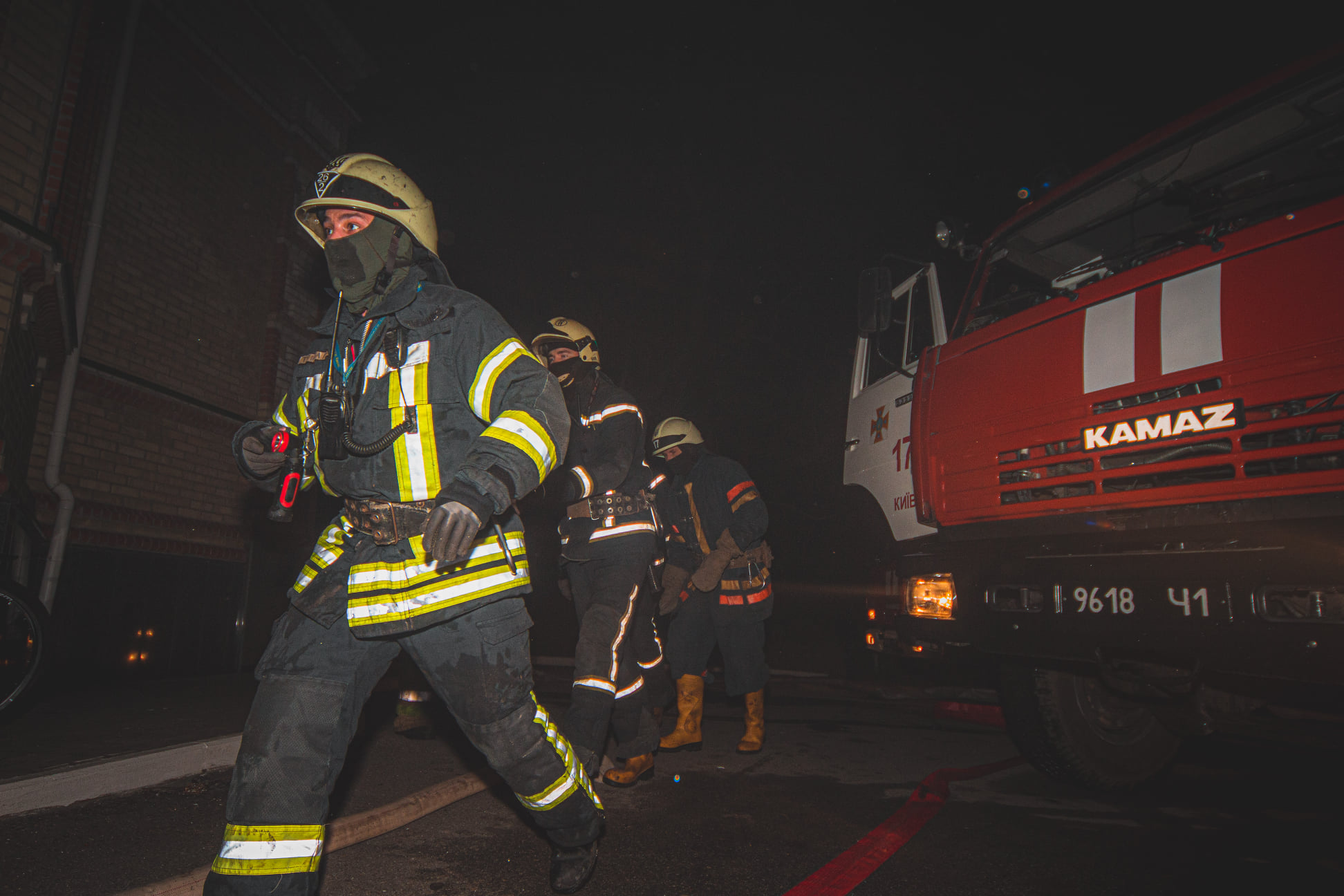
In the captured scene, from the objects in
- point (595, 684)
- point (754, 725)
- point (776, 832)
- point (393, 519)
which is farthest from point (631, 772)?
point (393, 519)

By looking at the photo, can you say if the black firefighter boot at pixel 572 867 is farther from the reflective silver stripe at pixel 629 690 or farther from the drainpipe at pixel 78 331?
the drainpipe at pixel 78 331

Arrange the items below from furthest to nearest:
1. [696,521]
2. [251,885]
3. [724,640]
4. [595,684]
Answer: [696,521]
[724,640]
[595,684]
[251,885]

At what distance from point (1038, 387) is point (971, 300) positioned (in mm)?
1173

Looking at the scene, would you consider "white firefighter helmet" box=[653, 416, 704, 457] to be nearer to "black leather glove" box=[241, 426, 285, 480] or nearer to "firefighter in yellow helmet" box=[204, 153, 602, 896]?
"firefighter in yellow helmet" box=[204, 153, 602, 896]

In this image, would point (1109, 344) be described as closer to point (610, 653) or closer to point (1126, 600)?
point (1126, 600)

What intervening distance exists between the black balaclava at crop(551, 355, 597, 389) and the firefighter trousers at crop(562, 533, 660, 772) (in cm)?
99

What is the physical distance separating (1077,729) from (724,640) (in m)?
2.05

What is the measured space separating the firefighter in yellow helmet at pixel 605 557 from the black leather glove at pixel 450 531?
1.52 metres

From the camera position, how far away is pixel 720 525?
5.12 meters

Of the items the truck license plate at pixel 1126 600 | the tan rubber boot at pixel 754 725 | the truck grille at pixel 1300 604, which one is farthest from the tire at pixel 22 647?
the truck grille at pixel 1300 604

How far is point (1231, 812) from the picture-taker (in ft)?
11.3

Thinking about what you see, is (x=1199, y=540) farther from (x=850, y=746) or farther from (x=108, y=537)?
(x=108, y=537)

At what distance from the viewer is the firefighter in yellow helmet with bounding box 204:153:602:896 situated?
6.09ft

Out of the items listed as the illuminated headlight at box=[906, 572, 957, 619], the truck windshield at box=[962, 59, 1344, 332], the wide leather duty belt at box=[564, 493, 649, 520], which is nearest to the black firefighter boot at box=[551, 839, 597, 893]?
the wide leather duty belt at box=[564, 493, 649, 520]
